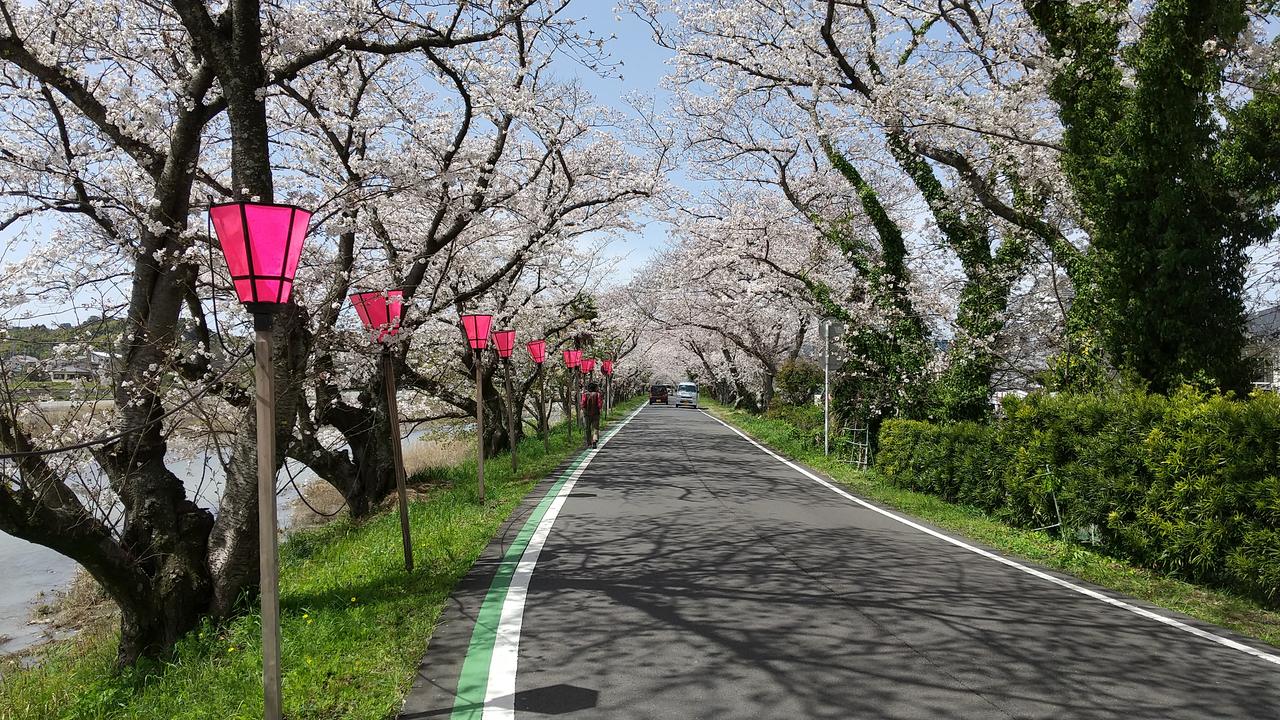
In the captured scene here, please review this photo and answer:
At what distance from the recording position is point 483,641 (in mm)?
4805

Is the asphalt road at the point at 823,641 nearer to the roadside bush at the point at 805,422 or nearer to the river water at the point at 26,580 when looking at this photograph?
the river water at the point at 26,580

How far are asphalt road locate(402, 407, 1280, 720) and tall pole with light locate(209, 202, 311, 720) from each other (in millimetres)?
777

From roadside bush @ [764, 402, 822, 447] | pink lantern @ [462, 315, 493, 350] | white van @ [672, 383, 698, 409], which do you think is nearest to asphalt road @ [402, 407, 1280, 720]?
pink lantern @ [462, 315, 493, 350]

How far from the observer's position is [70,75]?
7215 mm

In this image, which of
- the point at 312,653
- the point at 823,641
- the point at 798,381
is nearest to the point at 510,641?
the point at 312,653

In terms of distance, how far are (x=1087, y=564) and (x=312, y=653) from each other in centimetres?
668

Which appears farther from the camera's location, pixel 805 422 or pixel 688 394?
pixel 688 394

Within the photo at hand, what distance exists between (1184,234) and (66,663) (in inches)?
481

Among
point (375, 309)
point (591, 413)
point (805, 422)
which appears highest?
point (375, 309)

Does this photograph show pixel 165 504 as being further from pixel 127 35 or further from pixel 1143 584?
pixel 1143 584

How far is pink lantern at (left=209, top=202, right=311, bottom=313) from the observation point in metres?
3.66

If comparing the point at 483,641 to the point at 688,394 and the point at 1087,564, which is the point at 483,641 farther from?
the point at 688,394

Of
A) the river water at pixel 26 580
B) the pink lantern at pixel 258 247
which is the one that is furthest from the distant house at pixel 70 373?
the pink lantern at pixel 258 247

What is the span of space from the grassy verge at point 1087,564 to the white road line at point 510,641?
4.88m
